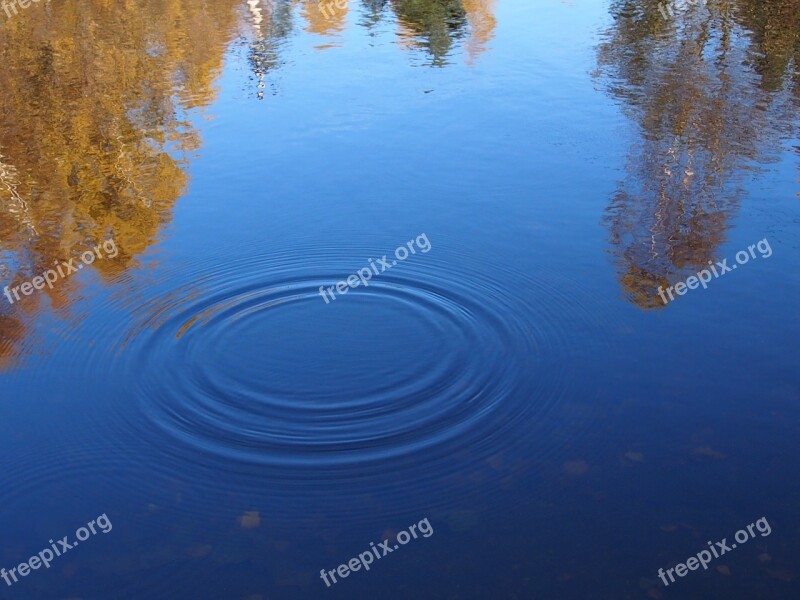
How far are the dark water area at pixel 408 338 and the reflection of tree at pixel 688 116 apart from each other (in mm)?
59

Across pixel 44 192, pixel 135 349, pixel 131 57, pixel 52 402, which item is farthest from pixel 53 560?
pixel 131 57

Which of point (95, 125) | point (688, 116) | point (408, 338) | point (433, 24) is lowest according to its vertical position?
point (688, 116)

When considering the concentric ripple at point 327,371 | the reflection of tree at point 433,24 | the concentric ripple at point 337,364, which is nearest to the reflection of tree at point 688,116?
the concentric ripple at point 337,364

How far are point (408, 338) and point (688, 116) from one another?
233 inches

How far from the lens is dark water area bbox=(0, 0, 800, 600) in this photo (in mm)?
5000

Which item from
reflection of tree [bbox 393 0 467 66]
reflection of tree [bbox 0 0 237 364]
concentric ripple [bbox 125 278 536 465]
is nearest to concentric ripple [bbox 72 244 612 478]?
concentric ripple [bbox 125 278 536 465]

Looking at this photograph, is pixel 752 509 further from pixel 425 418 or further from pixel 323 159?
pixel 323 159

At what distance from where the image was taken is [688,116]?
11.0m

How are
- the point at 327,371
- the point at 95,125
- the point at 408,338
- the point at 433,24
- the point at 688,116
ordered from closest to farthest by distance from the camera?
the point at 327,371
the point at 408,338
the point at 688,116
the point at 95,125
the point at 433,24

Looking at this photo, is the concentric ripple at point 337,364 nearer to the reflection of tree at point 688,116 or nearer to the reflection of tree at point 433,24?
the reflection of tree at point 688,116

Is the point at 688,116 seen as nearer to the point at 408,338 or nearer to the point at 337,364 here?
the point at 408,338

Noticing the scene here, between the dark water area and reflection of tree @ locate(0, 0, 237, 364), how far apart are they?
7 centimetres

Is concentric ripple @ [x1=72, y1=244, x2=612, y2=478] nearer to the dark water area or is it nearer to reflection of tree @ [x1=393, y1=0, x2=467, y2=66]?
the dark water area

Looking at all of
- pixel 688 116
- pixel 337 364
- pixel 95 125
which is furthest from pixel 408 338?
pixel 95 125
